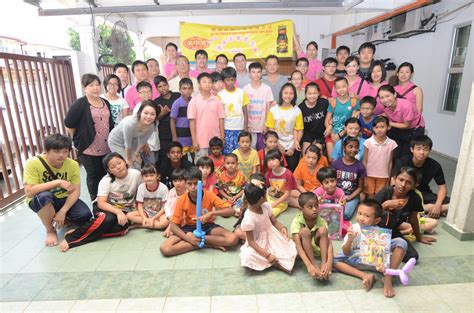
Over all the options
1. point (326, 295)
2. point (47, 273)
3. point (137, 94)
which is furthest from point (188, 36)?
point (326, 295)

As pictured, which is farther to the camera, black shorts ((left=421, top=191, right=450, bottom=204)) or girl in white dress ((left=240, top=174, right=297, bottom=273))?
black shorts ((left=421, top=191, right=450, bottom=204))

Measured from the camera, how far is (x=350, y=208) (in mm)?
3494

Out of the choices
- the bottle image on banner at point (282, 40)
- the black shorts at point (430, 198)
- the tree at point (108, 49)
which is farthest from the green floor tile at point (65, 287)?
the bottle image on banner at point (282, 40)

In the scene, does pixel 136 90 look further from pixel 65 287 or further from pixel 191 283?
pixel 191 283

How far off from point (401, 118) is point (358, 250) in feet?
6.77

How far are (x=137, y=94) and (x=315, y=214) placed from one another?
2.98 meters

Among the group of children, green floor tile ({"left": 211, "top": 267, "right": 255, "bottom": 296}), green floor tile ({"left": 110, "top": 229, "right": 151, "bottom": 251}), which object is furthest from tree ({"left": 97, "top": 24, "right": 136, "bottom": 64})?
green floor tile ({"left": 211, "top": 267, "right": 255, "bottom": 296})

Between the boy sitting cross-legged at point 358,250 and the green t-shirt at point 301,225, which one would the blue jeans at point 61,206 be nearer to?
the green t-shirt at point 301,225

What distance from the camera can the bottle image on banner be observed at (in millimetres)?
7168

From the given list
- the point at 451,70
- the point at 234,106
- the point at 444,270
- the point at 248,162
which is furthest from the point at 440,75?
the point at 444,270

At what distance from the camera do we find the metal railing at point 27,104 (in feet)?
13.3

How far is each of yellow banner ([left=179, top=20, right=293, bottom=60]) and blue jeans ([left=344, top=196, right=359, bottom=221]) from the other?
4.61 meters

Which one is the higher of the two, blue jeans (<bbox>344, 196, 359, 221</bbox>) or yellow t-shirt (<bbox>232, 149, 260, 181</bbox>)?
yellow t-shirt (<bbox>232, 149, 260, 181</bbox>)

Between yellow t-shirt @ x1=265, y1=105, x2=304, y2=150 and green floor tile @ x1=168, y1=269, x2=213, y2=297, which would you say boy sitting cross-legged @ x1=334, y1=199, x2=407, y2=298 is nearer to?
green floor tile @ x1=168, y1=269, x2=213, y2=297
